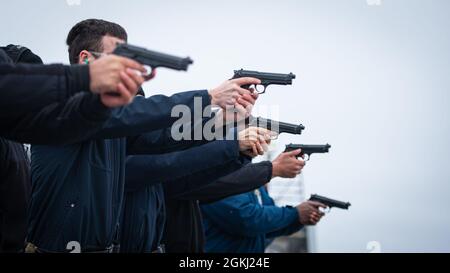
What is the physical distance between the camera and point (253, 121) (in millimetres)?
4652

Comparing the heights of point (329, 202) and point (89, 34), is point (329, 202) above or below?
below

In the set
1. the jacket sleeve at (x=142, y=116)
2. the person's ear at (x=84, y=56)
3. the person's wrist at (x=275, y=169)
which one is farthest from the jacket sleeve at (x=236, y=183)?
the person's ear at (x=84, y=56)

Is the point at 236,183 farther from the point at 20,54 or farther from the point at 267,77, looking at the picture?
the point at 20,54

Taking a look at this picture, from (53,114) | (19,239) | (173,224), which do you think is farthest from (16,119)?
(173,224)

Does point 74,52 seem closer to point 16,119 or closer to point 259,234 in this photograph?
point 16,119

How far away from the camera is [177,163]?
3992mm

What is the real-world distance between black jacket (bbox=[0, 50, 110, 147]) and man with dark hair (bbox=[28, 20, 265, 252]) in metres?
0.48

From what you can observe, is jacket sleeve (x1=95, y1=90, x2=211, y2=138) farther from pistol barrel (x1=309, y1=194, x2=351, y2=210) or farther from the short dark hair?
pistol barrel (x1=309, y1=194, x2=351, y2=210)

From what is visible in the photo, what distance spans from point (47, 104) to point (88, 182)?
895 millimetres

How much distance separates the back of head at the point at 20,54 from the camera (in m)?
3.12

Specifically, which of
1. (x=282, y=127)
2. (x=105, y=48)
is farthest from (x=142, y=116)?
(x=282, y=127)

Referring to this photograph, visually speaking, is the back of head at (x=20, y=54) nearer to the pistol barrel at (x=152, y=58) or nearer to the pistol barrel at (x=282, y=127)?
the pistol barrel at (x=152, y=58)

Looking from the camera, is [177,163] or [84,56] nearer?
[84,56]
